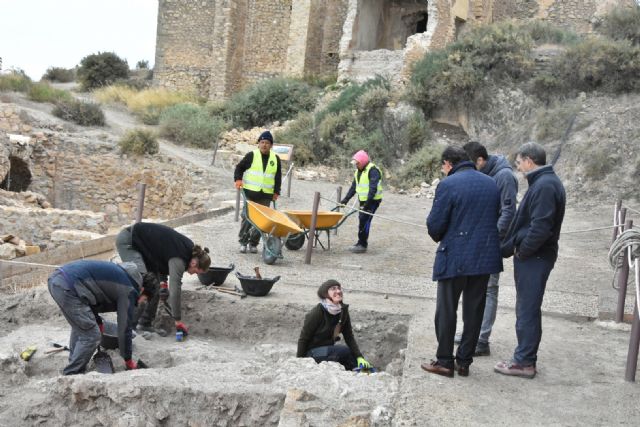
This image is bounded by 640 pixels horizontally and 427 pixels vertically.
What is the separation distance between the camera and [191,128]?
2398cm

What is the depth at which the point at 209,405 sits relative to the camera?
565 centimetres

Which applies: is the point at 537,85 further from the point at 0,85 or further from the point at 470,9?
the point at 0,85

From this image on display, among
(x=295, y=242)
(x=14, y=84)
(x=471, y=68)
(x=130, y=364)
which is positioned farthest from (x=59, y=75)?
(x=130, y=364)

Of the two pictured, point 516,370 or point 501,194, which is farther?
point 501,194

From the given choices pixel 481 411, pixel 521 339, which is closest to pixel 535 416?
pixel 481 411

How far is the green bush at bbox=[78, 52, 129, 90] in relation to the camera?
35.9 metres

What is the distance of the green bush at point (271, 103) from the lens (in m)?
24.9

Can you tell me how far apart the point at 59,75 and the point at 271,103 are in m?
23.0

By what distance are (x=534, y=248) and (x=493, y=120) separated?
51.0ft

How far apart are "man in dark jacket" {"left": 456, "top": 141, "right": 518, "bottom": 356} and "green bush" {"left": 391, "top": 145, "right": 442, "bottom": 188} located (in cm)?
1281

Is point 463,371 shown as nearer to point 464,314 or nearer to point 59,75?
point 464,314

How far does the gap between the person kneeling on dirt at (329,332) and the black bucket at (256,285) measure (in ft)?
4.70

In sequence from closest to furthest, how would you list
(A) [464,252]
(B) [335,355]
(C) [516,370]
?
(A) [464,252], (C) [516,370], (B) [335,355]

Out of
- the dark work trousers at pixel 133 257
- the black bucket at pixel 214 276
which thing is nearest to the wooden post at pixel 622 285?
the black bucket at pixel 214 276
